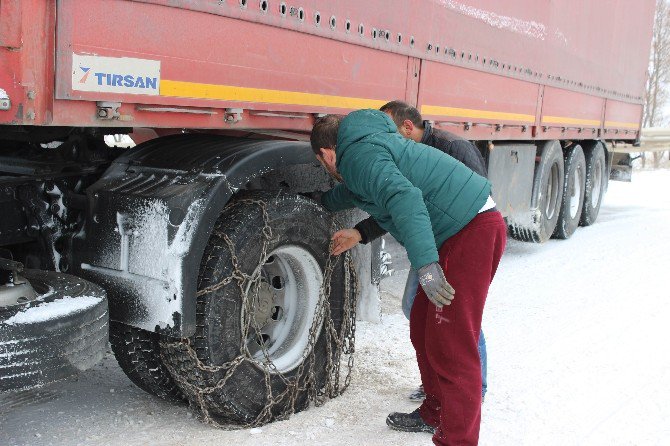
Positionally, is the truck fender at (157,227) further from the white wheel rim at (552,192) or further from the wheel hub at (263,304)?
the white wheel rim at (552,192)

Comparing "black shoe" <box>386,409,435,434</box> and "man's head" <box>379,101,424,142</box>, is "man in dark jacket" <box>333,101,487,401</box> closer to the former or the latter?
"man's head" <box>379,101,424,142</box>

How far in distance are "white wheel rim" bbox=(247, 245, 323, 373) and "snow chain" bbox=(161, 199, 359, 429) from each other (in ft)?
0.14

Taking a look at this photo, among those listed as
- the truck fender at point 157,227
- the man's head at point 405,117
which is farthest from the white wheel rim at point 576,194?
the truck fender at point 157,227

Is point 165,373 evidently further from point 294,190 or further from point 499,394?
point 499,394

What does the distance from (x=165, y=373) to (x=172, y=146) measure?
1.03 meters

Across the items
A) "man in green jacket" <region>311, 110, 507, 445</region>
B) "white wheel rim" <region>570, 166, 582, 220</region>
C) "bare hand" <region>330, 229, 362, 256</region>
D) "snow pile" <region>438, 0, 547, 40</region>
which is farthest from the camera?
"white wheel rim" <region>570, 166, 582, 220</region>

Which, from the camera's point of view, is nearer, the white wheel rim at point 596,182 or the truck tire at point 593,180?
the truck tire at point 593,180

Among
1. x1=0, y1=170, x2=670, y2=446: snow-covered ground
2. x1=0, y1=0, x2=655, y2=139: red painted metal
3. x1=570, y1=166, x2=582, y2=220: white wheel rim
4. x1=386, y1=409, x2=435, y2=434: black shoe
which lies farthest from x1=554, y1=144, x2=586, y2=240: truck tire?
x1=386, y1=409, x2=435, y2=434: black shoe

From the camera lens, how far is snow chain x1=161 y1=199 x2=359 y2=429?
10.7ft

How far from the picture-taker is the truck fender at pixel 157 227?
3.04m

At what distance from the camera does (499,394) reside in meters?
4.14

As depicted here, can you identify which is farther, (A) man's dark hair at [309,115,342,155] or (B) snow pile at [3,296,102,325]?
(A) man's dark hair at [309,115,342,155]

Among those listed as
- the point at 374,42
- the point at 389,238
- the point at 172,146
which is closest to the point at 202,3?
the point at 172,146

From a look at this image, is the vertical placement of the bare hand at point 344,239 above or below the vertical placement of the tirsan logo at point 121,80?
below
